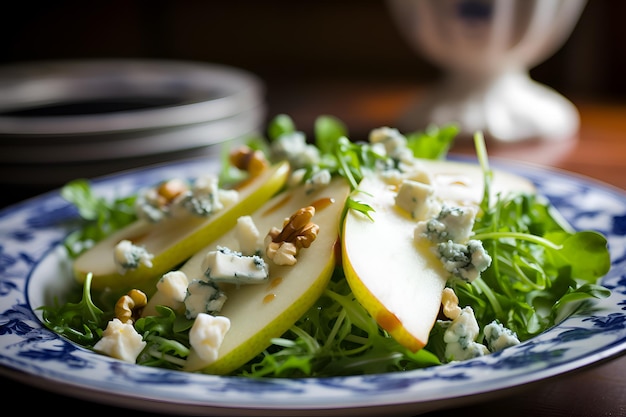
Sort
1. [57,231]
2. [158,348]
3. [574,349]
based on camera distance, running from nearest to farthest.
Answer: [574,349] → [158,348] → [57,231]

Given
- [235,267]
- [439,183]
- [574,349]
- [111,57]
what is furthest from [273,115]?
[574,349]

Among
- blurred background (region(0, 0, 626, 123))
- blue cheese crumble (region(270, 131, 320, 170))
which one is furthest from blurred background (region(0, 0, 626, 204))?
blue cheese crumble (region(270, 131, 320, 170))

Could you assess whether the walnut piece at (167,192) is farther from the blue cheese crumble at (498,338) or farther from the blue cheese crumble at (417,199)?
the blue cheese crumble at (498,338)

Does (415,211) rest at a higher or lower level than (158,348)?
higher

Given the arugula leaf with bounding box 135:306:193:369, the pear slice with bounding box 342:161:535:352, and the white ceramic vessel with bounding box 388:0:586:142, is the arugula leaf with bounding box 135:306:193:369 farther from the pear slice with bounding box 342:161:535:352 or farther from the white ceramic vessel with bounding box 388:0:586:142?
the white ceramic vessel with bounding box 388:0:586:142

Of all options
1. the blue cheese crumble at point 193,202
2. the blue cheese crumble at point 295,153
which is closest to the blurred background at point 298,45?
the blue cheese crumble at point 295,153

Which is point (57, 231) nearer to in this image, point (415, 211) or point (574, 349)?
point (415, 211)

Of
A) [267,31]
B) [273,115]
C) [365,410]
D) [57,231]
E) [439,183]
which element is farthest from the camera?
[267,31]
